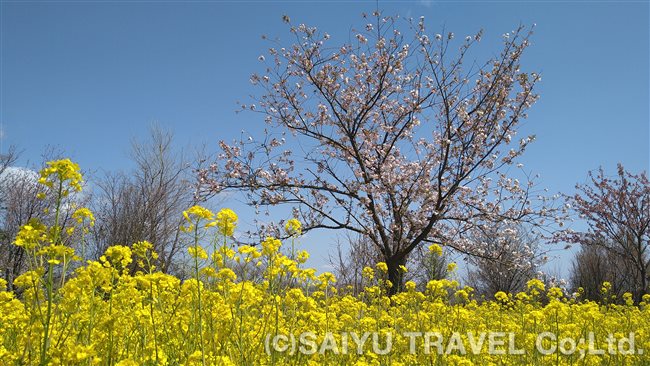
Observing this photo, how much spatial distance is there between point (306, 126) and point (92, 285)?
29.0 ft

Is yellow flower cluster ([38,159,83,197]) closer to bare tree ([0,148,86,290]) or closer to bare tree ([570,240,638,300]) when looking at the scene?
bare tree ([0,148,86,290])

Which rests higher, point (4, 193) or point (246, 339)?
point (4, 193)

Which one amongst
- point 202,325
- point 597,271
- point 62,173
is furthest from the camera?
point 597,271

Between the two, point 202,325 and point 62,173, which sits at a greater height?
point 62,173

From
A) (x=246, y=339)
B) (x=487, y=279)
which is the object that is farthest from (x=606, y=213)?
(x=246, y=339)

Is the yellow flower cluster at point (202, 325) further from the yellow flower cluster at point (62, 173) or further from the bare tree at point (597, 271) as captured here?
the bare tree at point (597, 271)

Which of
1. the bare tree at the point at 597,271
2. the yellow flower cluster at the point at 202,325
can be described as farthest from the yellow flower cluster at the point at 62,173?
the bare tree at the point at 597,271

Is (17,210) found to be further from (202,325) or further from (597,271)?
(597,271)

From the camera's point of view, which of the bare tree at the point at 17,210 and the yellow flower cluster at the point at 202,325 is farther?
the bare tree at the point at 17,210

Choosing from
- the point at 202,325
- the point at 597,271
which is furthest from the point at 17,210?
the point at 597,271

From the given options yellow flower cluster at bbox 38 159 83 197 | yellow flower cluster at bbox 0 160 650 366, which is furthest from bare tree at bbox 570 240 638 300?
yellow flower cluster at bbox 38 159 83 197

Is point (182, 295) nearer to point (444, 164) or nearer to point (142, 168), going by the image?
point (444, 164)

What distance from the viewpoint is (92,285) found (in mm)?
2689

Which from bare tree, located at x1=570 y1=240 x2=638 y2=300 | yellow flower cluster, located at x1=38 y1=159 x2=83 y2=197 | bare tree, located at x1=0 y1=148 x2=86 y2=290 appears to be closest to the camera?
yellow flower cluster, located at x1=38 y1=159 x2=83 y2=197
